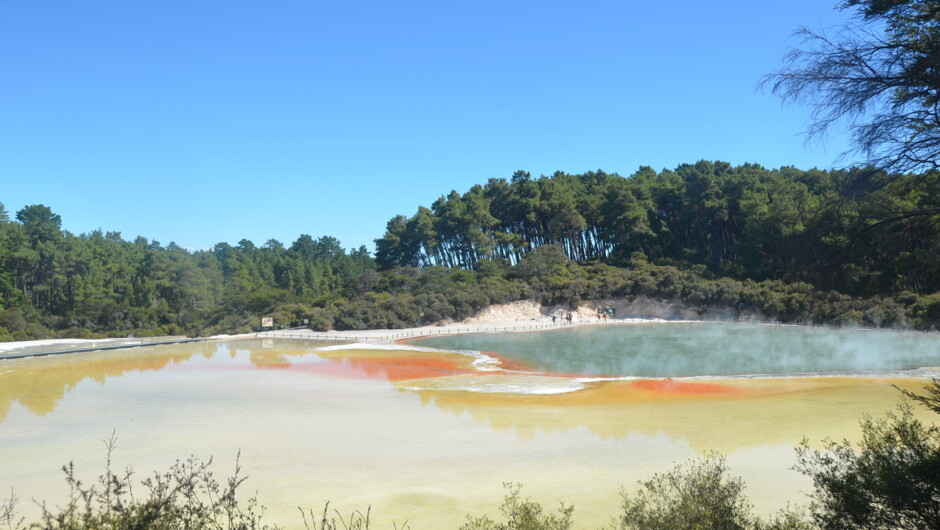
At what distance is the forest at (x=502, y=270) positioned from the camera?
48625 mm

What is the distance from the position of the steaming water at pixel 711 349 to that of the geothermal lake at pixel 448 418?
24cm

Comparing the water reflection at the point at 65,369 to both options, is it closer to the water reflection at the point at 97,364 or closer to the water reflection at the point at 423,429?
the water reflection at the point at 97,364

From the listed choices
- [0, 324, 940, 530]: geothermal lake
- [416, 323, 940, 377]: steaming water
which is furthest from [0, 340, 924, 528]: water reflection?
[416, 323, 940, 377]: steaming water

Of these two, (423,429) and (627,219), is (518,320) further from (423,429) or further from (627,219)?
(423,429)

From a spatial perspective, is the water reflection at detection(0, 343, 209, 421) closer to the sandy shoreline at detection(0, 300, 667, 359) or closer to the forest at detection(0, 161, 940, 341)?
the sandy shoreline at detection(0, 300, 667, 359)

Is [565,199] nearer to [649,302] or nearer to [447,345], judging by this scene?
[649,302]

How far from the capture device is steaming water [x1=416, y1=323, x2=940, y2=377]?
25.7 m

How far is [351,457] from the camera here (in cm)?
1312

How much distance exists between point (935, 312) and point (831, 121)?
40882mm

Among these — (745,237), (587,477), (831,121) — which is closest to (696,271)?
(745,237)

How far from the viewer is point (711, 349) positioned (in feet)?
108

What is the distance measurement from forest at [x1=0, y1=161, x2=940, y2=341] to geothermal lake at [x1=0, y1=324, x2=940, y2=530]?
15.3 m

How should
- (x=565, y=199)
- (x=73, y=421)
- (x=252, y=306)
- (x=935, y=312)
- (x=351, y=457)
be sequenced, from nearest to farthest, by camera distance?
(x=351, y=457), (x=73, y=421), (x=935, y=312), (x=252, y=306), (x=565, y=199)

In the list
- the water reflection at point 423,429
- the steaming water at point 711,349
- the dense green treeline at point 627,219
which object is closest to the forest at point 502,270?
the dense green treeline at point 627,219
